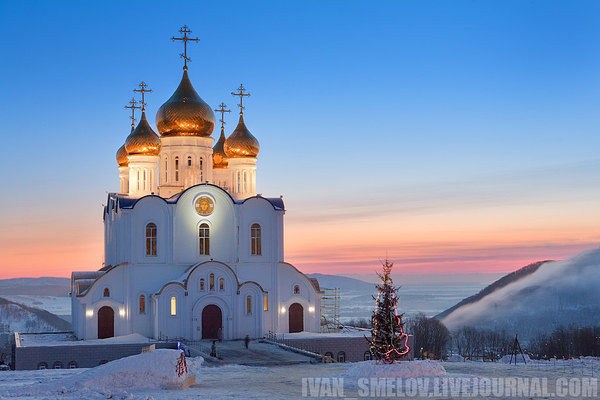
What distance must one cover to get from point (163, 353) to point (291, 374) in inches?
172

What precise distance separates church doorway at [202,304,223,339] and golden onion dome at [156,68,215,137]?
26.3 ft

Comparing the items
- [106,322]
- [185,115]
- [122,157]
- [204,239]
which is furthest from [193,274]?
[122,157]

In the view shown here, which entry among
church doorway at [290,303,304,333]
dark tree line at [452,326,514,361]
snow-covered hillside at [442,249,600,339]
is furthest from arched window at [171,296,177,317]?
snow-covered hillside at [442,249,600,339]

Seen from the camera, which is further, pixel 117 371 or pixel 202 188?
pixel 202 188

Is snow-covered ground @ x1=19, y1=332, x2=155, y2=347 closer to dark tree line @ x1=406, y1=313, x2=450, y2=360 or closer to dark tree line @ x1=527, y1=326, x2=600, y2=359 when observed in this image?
dark tree line @ x1=406, y1=313, x2=450, y2=360

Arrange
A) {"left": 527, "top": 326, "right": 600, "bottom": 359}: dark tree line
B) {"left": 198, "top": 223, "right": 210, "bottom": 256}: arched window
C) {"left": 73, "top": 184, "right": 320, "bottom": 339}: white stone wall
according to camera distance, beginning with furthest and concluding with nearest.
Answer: {"left": 527, "top": 326, "right": 600, "bottom": 359}: dark tree line
{"left": 198, "top": 223, "right": 210, "bottom": 256}: arched window
{"left": 73, "top": 184, "right": 320, "bottom": 339}: white stone wall

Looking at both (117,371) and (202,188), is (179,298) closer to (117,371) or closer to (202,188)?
(202,188)

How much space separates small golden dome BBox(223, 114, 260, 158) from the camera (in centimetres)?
4244

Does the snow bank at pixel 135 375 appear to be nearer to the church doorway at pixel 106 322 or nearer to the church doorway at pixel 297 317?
the church doorway at pixel 106 322

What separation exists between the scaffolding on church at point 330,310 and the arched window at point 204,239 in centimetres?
593

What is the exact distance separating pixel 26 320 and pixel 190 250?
87.8 m

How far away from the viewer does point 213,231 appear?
3934cm

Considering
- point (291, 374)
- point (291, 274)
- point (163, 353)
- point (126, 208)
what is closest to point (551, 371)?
point (291, 374)

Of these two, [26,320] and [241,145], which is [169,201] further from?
[26,320]
